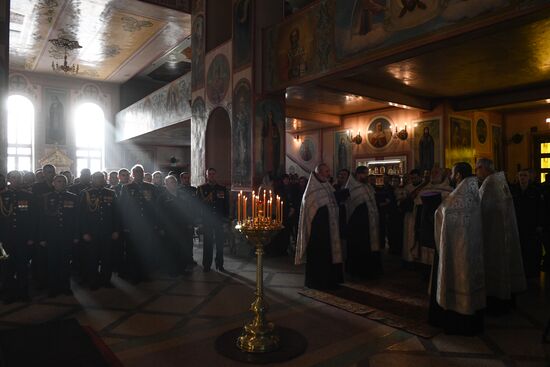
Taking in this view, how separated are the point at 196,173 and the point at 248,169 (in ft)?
10.1

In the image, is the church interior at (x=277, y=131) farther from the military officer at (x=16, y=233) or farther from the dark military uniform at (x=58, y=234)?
the dark military uniform at (x=58, y=234)

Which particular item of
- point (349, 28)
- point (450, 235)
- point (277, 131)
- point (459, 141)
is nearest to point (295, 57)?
point (349, 28)

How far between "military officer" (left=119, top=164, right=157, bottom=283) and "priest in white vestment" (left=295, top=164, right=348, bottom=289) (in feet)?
8.16

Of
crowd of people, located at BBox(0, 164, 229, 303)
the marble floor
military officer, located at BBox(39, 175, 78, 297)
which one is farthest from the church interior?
military officer, located at BBox(39, 175, 78, 297)

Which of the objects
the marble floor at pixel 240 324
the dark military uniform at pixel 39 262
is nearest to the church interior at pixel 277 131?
the marble floor at pixel 240 324

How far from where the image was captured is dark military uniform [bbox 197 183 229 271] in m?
6.80

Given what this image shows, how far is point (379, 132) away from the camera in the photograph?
578 inches

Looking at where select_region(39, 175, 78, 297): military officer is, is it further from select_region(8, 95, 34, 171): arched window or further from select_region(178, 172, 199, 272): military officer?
select_region(8, 95, 34, 171): arched window

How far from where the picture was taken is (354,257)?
20.9ft

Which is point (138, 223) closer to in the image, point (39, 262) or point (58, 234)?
point (58, 234)

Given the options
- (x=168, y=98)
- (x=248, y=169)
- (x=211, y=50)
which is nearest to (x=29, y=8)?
(x=168, y=98)

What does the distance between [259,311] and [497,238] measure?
2815mm

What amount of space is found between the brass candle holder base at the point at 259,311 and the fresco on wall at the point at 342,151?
1254 cm

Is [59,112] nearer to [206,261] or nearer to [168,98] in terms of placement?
[168,98]
